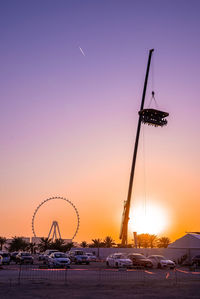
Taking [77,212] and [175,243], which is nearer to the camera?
[175,243]

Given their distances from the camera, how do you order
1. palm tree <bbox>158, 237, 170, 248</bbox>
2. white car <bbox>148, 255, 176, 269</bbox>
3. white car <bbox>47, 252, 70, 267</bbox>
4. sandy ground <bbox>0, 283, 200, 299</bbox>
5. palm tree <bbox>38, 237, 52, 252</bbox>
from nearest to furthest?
sandy ground <bbox>0, 283, 200, 299</bbox>, white car <bbox>47, 252, 70, 267</bbox>, white car <bbox>148, 255, 176, 269</bbox>, palm tree <bbox>38, 237, 52, 252</bbox>, palm tree <bbox>158, 237, 170, 248</bbox>

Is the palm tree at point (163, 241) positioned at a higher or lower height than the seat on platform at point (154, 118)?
lower

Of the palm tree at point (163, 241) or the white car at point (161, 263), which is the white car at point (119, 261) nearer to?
the white car at point (161, 263)

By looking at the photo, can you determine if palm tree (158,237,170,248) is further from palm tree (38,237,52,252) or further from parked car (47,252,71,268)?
parked car (47,252,71,268)

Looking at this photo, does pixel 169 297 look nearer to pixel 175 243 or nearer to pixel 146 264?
pixel 146 264

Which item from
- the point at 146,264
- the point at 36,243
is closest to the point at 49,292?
the point at 146,264

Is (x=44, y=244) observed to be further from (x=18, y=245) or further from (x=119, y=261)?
(x=119, y=261)

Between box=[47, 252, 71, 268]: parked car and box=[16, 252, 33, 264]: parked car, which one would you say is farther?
box=[16, 252, 33, 264]: parked car

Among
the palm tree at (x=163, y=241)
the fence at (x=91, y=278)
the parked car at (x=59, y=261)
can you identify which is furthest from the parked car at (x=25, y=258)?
the palm tree at (x=163, y=241)

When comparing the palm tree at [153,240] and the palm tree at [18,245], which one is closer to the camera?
the palm tree at [18,245]

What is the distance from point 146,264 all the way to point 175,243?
2637 centimetres

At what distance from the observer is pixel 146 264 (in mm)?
41000

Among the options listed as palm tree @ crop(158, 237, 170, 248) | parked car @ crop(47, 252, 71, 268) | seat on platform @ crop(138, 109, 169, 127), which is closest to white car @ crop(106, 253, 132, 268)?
parked car @ crop(47, 252, 71, 268)

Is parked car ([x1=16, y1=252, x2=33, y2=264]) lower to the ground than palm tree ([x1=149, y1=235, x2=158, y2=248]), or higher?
lower
